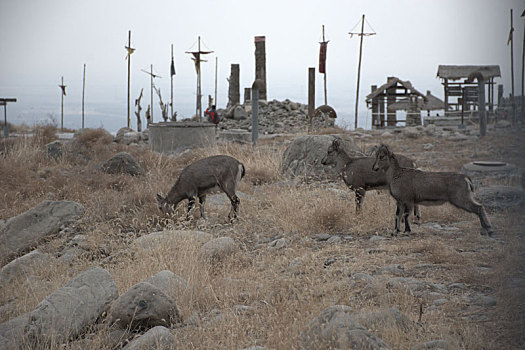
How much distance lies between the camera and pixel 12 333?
4.63 meters

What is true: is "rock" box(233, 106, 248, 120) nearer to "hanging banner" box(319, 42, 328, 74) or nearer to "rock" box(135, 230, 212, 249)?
"hanging banner" box(319, 42, 328, 74)

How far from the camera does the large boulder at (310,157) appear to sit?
1145cm

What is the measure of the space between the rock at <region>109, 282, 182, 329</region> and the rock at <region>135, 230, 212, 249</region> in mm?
1961

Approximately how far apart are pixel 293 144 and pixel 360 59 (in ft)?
75.4

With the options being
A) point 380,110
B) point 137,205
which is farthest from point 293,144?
point 380,110

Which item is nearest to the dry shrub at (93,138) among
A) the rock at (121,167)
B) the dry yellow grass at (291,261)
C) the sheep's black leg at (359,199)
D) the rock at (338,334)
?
the rock at (121,167)

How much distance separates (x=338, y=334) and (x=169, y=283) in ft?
7.65

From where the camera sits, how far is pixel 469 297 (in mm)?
4539

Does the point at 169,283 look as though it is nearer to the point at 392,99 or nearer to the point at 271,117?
the point at 271,117

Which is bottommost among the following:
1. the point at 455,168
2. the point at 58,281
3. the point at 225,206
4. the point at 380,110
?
the point at 58,281

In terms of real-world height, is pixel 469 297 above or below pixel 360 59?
below

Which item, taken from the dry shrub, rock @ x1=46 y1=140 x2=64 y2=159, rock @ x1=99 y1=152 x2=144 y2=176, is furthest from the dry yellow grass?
the dry shrub

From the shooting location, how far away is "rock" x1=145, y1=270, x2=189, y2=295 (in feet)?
17.4

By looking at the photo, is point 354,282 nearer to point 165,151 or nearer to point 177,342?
point 177,342
